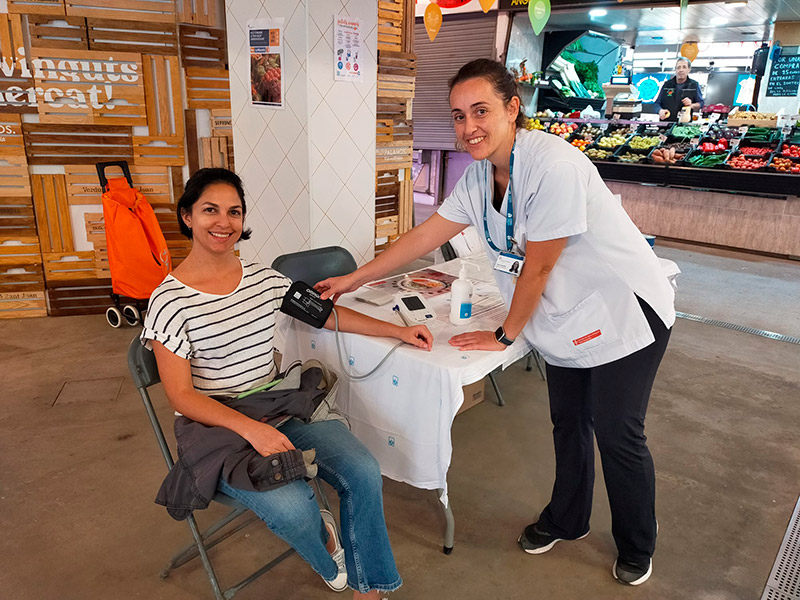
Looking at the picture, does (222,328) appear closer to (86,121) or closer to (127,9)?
(86,121)

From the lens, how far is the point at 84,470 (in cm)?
279

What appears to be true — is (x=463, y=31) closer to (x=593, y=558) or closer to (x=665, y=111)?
(x=665, y=111)

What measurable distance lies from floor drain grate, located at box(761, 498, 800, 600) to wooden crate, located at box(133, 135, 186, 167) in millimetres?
4400

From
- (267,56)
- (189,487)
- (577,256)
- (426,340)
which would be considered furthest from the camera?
(267,56)

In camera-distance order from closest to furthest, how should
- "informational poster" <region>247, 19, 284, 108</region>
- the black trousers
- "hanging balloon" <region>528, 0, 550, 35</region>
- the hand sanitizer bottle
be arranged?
the black trousers
the hand sanitizer bottle
"informational poster" <region>247, 19, 284, 108</region>
"hanging balloon" <region>528, 0, 550, 35</region>

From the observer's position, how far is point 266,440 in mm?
1763

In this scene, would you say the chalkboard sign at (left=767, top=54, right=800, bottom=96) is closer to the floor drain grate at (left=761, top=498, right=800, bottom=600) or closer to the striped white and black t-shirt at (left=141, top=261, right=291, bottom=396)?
the floor drain grate at (left=761, top=498, right=800, bottom=600)

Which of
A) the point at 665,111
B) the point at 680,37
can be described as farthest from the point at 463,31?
the point at 680,37

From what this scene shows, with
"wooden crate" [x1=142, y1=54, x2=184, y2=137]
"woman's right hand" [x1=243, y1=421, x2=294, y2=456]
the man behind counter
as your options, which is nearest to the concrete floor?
"woman's right hand" [x1=243, y1=421, x2=294, y2=456]

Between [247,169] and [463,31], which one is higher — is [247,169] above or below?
below

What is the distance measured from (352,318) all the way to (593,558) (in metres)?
1.29

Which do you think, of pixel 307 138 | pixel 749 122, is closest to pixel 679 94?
pixel 749 122

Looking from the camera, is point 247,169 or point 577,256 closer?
point 577,256

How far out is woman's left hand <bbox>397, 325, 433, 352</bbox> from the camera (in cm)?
207
